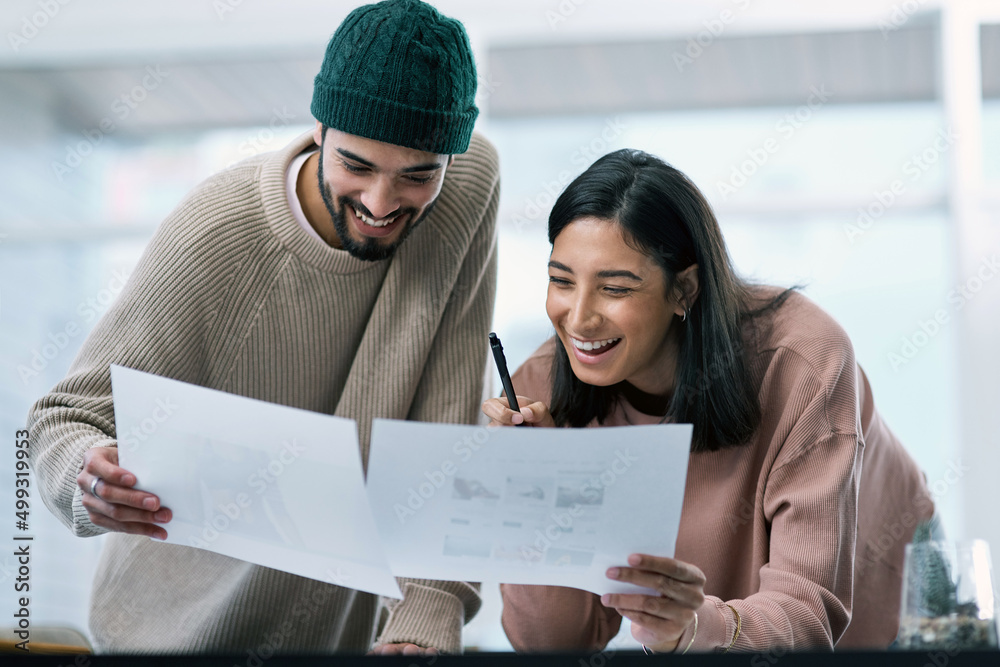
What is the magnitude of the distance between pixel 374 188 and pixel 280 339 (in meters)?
0.28

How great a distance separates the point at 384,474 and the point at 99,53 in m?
3.28

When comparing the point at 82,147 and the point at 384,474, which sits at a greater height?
the point at 82,147

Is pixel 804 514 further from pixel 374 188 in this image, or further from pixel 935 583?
pixel 374 188

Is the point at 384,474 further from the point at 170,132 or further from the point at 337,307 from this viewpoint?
the point at 170,132

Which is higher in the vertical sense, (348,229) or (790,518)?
(348,229)

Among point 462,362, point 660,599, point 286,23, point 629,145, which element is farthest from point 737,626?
point 286,23

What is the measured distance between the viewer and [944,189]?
3.25 meters

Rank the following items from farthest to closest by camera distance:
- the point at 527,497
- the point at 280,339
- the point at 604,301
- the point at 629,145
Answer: the point at 629,145 < the point at 280,339 < the point at 604,301 < the point at 527,497

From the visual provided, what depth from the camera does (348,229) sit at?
135 cm

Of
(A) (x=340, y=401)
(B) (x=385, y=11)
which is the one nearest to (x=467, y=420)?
(A) (x=340, y=401)

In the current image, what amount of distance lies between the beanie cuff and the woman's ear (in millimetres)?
370

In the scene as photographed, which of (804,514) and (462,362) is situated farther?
(462,362)

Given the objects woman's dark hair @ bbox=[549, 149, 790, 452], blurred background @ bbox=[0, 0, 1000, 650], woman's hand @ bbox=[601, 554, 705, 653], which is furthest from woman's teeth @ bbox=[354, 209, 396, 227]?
blurred background @ bbox=[0, 0, 1000, 650]

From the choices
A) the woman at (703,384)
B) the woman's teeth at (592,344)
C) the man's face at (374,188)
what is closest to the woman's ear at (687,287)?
the woman at (703,384)
